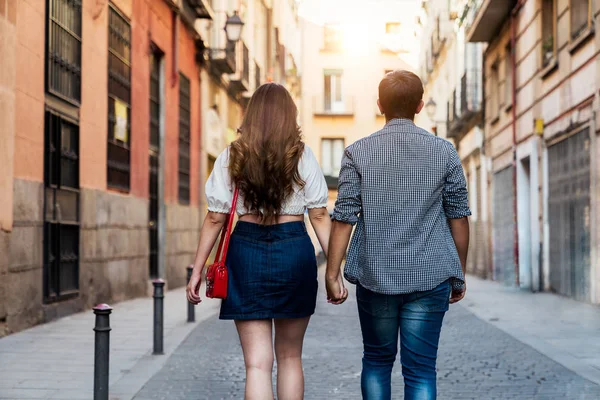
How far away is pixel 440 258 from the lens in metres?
4.02

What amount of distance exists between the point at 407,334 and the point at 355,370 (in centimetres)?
350

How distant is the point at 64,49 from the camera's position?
11.8 meters

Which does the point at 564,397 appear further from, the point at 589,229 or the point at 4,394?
the point at 589,229

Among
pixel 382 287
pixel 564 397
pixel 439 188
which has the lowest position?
pixel 564 397

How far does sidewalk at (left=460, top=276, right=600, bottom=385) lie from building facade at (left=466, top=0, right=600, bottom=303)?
0.52m

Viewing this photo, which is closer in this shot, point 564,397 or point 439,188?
point 439,188

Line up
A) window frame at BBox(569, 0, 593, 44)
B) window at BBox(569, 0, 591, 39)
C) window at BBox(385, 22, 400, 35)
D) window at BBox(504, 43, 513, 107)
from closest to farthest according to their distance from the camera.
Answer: window frame at BBox(569, 0, 593, 44) → window at BBox(569, 0, 591, 39) → window at BBox(504, 43, 513, 107) → window at BBox(385, 22, 400, 35)

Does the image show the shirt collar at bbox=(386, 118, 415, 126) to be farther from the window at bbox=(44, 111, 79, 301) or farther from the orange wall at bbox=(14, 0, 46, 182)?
the window at bbox=(44, 111, 79, 301)

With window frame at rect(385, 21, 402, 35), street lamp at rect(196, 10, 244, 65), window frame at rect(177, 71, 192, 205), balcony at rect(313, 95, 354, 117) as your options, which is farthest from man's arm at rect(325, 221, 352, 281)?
window frame at rect(385, 21, 402, 35)

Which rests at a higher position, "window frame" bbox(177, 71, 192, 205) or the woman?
"window frame" bbox(177, 71, 192, 205)

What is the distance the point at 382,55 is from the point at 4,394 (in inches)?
1686

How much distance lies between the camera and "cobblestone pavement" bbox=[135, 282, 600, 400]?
638 cm

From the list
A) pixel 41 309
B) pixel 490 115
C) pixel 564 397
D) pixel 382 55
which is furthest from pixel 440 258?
pixel 382 55

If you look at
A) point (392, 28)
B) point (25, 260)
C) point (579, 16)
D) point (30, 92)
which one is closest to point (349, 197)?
point (25, 260)
